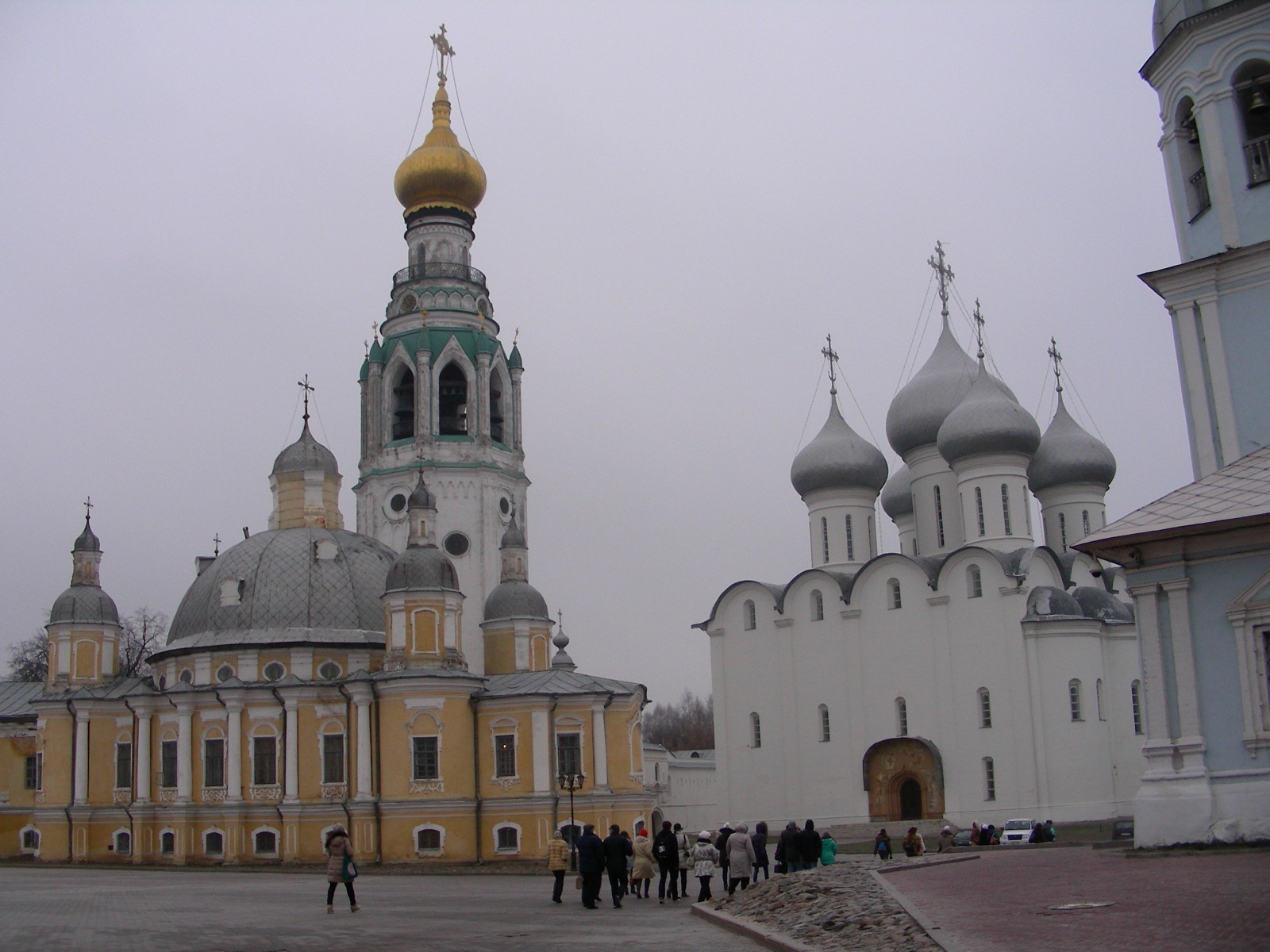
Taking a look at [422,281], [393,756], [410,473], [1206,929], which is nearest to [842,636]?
[393,756]

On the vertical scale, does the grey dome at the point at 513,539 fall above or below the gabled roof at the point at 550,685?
above

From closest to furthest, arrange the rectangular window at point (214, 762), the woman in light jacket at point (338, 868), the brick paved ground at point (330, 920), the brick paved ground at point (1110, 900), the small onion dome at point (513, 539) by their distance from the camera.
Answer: the brick paved ground at point (1110, 900), the brick paved ground at point (330, 920), the woman in light jacket at point (338, 868), the rectangular window at point (214, 762), the small onion dome at point (513, 539)

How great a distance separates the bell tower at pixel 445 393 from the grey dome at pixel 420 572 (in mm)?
7714

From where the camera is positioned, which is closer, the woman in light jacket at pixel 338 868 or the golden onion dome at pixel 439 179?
the woman in light jacket at pixel 338 868

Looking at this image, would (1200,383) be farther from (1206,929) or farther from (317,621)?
(317,621)

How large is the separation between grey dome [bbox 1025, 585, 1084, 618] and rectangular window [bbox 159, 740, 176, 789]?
78.1ft

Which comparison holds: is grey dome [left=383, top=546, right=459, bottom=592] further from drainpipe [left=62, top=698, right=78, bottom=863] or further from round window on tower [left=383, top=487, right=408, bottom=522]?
drainpipe [left=62, top=698, right=78, bottom=863]

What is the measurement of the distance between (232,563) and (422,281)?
14.0 meters

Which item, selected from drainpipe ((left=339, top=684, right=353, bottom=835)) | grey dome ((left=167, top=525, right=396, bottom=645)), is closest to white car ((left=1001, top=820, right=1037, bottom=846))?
drainpipe ((left=339, top=684, right=353, bottom=835))

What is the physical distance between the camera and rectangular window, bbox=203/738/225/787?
38406 millimetres

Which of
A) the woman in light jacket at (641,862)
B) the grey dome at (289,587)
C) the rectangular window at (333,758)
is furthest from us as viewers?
the grey dome at (289,587)

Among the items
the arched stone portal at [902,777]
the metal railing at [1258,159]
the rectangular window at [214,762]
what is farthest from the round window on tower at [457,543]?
the metal railing at [1258,159]

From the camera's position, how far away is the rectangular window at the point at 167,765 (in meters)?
39.2

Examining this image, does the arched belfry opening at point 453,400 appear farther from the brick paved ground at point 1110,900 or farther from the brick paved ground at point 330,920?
the brick paved ground at point 1110,900
